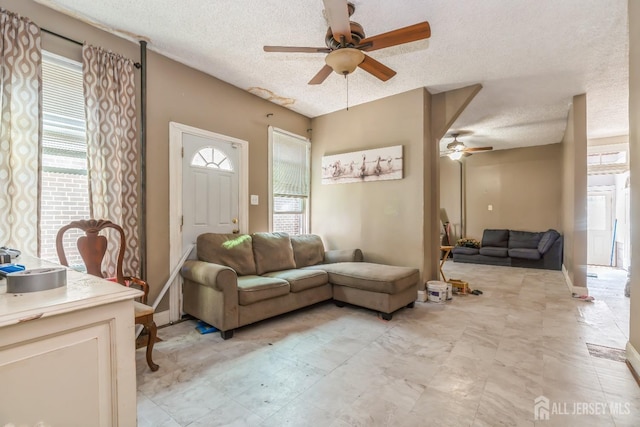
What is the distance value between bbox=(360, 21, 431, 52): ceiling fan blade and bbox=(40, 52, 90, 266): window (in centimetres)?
253

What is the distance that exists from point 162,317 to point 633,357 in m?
4.11

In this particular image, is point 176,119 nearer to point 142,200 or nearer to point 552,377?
point 142,200

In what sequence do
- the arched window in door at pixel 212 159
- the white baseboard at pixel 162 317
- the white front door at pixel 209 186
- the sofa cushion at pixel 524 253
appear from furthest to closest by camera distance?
the sofa cushion at pixel 524 253, the arched window in door at pixel 212 159, the white front door at pixel 209 186, the white baseboard at pixel 162 317

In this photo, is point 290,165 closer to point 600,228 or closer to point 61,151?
point 61,151

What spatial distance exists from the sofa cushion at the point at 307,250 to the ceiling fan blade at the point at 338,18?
8.81 feet

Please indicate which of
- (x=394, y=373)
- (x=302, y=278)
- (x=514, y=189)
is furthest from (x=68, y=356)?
(x=514, y=189)

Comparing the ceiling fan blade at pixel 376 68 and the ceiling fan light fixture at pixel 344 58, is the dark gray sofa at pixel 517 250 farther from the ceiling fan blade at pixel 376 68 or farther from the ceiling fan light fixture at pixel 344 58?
the ceiling fan light fixture at pixel 344 58

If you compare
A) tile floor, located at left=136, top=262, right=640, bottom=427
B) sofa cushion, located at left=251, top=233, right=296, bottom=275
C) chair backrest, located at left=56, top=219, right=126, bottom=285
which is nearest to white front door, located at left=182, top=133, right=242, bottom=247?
A: sofa cushion, located at left=251, top=233, right=296, bottom=275

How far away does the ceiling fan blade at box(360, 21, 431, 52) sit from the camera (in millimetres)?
2092

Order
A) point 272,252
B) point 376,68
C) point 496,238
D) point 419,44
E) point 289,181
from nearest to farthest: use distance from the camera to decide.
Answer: point 376,68 < point 419,44 < point 272,252 < point 289,181 < point 496,238

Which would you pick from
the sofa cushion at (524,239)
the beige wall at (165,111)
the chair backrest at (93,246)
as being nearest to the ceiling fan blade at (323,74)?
the beige wall at (165,111)

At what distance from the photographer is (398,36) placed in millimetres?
2182

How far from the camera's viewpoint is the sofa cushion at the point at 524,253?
6.28 m

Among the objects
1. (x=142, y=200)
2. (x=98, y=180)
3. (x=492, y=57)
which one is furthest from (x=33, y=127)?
(x=492, y=57)
